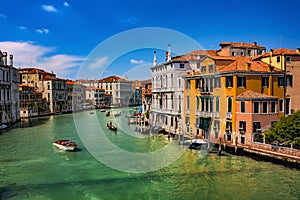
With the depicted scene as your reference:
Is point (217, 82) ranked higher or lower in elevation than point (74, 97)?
higher

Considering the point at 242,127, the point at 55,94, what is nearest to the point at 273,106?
the point at 242,127

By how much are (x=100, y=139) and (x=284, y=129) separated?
29.4ft

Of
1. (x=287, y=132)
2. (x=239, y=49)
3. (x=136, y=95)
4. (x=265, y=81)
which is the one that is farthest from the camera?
(x=136, y=95)

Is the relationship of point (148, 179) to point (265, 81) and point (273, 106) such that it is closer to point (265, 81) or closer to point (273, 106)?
point (273, 106)

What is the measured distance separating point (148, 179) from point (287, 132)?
4804 millimetres

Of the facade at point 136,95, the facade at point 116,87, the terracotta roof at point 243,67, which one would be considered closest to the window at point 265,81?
the terracotta roof at point 243,67

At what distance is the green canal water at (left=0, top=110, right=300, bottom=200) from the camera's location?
6930 mm

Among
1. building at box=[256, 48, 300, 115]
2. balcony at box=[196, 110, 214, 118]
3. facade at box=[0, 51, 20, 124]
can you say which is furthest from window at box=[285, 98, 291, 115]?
facade at box=[0, 51, 20, 124]

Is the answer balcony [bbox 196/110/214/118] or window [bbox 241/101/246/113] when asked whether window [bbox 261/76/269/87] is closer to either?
window [bbox 241/101/246/113]

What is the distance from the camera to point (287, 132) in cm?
930

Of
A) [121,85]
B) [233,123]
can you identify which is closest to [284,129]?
[233,123]

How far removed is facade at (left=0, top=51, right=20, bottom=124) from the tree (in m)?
18.8

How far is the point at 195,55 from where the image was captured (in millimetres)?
15727

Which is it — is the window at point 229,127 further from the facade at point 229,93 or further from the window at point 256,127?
the window at point 256,127
